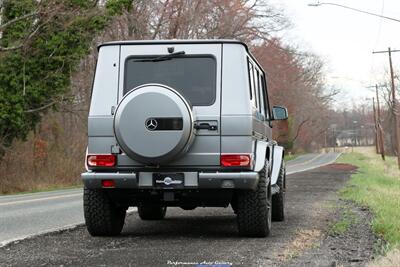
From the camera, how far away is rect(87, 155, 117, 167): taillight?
26.4 ft

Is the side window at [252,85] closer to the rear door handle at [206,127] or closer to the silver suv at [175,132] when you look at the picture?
the silver suv at [175,132]

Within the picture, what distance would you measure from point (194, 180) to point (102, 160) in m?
1.14

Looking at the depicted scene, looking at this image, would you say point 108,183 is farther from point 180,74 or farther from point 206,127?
point 180,74

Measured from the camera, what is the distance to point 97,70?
8.34 m

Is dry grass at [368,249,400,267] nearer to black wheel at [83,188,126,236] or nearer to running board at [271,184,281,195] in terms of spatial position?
running board at [271,184,281,195]

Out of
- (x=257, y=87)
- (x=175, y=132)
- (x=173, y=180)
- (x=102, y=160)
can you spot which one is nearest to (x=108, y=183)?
(x=102, y=160)

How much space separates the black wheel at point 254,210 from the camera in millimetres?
8234

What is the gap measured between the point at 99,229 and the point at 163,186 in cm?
125

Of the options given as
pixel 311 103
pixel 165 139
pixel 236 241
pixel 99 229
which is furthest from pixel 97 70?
pixel 311 103

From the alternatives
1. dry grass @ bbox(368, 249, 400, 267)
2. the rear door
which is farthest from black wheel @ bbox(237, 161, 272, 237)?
dry grass @ bbox(368, 249, 400, 267)

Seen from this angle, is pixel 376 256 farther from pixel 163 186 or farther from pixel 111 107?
pixel 111 107

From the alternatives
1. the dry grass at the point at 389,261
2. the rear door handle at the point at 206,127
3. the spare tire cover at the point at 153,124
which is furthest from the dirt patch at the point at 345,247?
the spare tire cover at the point at 153,124

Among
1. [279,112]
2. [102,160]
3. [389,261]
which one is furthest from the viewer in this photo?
[279,112]

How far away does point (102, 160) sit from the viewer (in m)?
8.09
